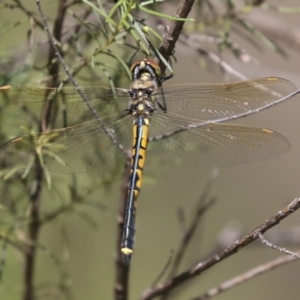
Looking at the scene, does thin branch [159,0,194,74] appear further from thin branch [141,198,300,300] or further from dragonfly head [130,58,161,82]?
thin branch [141,198,300,300]

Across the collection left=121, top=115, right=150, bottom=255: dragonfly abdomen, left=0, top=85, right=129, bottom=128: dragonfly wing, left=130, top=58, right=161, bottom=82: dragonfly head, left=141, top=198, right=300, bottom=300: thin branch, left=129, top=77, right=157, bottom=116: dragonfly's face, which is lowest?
left=141, top=198, right=300, bottom=300: thin branch

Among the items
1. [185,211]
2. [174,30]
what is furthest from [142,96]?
[185,211]

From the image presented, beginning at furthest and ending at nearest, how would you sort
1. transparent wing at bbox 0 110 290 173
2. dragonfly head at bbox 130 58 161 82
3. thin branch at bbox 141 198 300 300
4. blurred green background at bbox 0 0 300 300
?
1. blurred green background at bbox 0 0 300 300
2. transparent wing at bbox 0 110 290 173
3. dragonfly head at bbox 130 58 161 82
4. thin branch at bbox 141 198 300 300

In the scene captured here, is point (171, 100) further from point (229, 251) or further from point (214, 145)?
point (229, 251)

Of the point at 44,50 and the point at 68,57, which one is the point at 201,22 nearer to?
the point at 68,57

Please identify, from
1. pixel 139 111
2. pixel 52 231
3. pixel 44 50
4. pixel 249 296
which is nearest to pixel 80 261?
pixel 52 231

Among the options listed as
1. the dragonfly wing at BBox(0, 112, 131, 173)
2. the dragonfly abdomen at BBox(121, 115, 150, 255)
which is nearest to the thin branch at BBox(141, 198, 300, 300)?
the dragonfly abdomen at BBox(121, 115, 150, 255)

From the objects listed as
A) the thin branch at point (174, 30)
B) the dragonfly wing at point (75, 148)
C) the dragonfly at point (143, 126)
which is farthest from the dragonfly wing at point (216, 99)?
the thin branch at point (174, 30)
